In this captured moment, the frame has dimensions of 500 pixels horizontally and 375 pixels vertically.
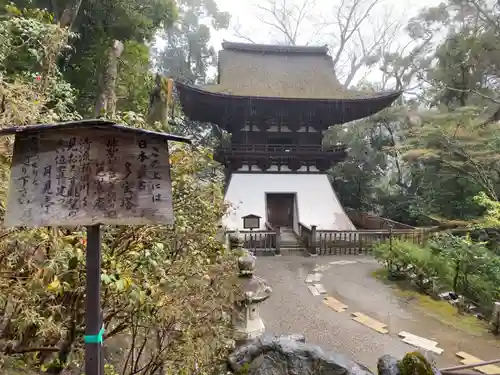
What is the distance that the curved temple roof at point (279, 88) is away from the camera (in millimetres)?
12859

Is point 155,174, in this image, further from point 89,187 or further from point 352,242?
point 352,242

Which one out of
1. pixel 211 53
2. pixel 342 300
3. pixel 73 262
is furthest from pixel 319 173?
pixel 211 53

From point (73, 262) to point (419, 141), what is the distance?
446 inches

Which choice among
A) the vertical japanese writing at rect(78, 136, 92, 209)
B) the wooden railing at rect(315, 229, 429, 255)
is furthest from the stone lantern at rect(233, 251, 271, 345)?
the wooden railing at rect(315, 229, 429, 255)

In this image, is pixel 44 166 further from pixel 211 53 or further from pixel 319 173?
pixel 211 53

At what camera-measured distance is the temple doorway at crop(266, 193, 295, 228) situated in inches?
573

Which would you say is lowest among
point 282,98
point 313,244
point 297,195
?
point 313,244

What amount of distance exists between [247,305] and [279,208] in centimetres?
1001

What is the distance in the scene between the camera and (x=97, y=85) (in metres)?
8.88

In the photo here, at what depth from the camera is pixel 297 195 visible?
14.2 meters

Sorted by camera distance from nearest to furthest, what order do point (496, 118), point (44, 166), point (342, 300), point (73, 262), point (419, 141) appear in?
point (44, 166) → point (73, 262) → point (342, 300) → point (419, 141) → point (496, 118)

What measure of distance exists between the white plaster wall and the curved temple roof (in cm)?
282

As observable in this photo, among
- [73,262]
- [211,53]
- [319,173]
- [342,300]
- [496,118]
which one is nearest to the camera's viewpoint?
[73,262]

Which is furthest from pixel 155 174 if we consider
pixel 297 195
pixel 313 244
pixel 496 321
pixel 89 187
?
pixel 297 195
